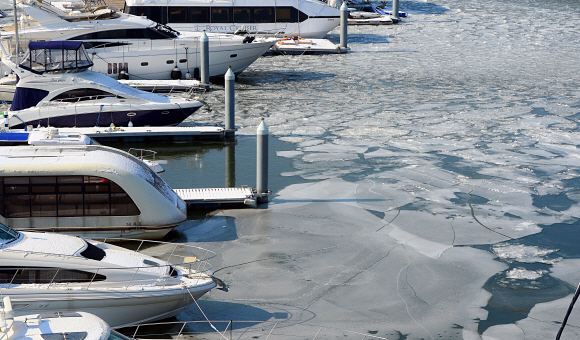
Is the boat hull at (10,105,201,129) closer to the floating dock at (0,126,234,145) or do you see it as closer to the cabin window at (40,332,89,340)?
the floating dock at (0,126,234,145)

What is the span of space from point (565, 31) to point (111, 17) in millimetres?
26492

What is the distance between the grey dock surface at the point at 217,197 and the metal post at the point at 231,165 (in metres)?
1.57

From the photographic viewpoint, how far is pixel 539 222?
13.5 meters

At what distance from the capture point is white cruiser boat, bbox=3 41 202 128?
19.1 meters

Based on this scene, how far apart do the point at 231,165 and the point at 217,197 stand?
357 cm

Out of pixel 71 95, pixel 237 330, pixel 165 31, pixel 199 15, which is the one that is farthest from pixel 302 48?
pixel 237 330

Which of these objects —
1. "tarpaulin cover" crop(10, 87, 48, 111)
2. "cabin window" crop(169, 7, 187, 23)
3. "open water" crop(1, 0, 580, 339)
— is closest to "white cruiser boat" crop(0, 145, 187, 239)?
"open water" crop(1, 0, 580, 339)

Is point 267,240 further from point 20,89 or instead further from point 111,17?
point 111,17

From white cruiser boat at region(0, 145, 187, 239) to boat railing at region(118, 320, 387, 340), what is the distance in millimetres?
2936

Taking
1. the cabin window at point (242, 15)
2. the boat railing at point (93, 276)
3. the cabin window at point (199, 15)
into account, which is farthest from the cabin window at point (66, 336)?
the cabin window at point (242, 15)

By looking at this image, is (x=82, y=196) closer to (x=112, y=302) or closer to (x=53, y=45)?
(x=112, y=302)

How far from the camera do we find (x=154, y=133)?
62.8 feet

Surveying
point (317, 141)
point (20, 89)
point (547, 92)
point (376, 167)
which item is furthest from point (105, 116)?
point (547, 92)

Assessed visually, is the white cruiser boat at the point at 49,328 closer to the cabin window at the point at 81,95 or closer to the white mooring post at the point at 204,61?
the cabin window at the point at 81,95
